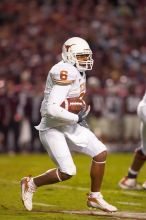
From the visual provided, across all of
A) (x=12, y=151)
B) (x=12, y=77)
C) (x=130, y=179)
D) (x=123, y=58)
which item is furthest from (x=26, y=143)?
(x=130, y=179)

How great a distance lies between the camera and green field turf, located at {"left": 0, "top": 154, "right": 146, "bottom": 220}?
660 cm

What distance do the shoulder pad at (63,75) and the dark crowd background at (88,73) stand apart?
645 centimetres

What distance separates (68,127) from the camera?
6727mm

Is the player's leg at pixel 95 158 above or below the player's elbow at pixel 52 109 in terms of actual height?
below

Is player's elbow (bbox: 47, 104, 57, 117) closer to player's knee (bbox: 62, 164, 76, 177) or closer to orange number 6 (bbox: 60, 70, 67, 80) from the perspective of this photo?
orange number 6 (bbox: 60, 70, 67, 80)

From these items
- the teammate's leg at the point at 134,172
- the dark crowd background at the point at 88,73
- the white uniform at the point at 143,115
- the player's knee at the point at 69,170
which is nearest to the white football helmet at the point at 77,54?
the player's knee at the point at 69,170

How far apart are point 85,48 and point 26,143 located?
7.71 meters

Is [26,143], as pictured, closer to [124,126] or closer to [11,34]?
[124,126]

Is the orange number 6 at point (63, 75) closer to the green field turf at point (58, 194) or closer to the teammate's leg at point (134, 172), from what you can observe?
the green field turf at point (58, 194)

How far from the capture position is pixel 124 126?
14922 mm

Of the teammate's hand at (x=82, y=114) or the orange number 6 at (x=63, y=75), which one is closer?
the orange number 6 at (x=63, y=75)

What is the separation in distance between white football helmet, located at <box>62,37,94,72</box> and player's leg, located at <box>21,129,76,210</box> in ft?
2.04

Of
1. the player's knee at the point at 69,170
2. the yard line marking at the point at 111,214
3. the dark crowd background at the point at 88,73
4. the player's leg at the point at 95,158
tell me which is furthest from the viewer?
the dark crowd background at the point at 88,73

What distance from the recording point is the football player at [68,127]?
255 inches
